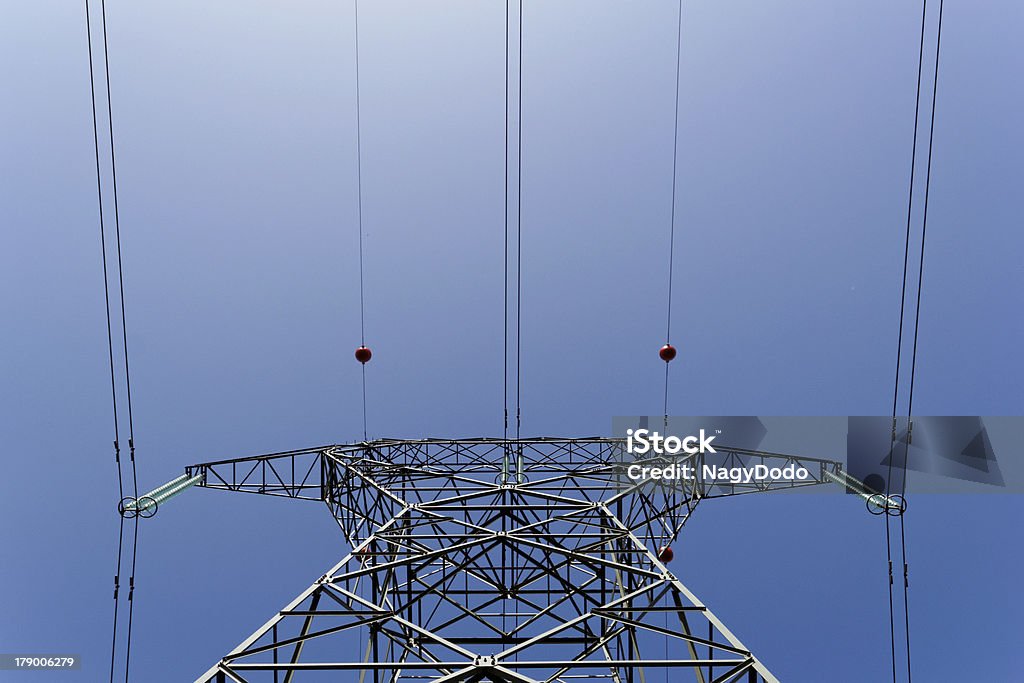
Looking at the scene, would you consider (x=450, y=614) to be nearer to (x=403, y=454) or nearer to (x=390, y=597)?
(x=403, y=454)

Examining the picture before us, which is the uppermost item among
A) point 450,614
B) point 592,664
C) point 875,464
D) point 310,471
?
point 592,664

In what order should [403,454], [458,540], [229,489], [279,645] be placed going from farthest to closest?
[403,454]
[229,489]
[458,540]
[279,645]

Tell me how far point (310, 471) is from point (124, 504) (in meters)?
5.31

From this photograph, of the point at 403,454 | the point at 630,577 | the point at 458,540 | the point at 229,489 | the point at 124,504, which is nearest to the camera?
the point at 630,577

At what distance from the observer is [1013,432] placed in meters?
27.8

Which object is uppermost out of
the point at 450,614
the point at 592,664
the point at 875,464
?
the point at 592,664

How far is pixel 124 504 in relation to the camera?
1445cm

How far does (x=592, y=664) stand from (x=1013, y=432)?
96.8ft

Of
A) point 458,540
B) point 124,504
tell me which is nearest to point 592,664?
point 458,540

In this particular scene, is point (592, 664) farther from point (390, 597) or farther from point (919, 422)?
point (919, 422)

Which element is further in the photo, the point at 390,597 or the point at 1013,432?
the point at 1013,432

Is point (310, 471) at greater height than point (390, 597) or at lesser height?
greater

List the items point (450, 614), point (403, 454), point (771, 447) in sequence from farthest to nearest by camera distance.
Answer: point (450, 614) → point (771, 447) → point (403, 454)

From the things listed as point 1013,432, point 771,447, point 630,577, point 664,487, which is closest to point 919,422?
point 1013,432
